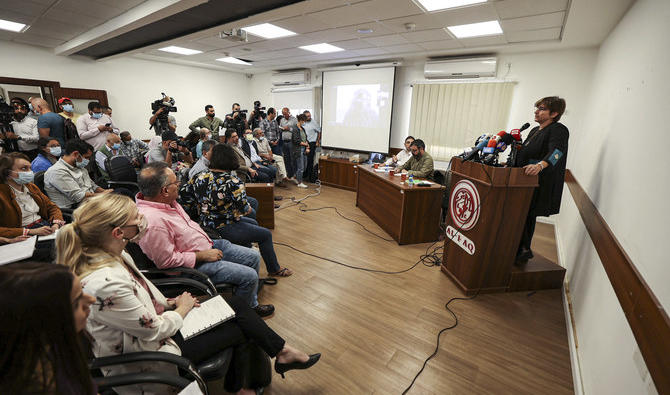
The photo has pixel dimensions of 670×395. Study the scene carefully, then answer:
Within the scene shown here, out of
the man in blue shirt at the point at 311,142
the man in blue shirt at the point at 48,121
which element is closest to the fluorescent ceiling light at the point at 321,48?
the man in blue shirt at the point at 311,142

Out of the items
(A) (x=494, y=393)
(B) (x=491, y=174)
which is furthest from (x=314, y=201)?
(A) (x=494, y=393)

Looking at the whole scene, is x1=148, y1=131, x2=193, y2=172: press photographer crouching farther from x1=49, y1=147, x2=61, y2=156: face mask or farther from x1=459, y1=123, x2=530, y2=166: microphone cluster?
x1=459, y1=123, x2=530, y2=166: microphone cluster

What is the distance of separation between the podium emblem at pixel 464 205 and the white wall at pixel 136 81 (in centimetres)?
704

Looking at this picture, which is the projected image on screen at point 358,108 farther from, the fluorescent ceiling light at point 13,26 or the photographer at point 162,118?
the fluorescent ceiling light at point 13,26

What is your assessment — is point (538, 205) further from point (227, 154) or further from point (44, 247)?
point (44, 247)

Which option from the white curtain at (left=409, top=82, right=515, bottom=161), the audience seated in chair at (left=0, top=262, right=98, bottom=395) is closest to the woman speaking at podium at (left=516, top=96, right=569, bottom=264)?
the white curtain at (left=409, top=82, right=515, bottom=161)

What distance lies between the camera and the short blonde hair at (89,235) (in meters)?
0.97

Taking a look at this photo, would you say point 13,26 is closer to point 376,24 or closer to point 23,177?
point 23,177

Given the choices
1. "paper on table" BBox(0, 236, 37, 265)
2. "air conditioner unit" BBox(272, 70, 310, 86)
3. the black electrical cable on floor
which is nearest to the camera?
"paper on table" BBox(0, 236, 37, 265)

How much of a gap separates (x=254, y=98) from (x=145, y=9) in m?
5.51

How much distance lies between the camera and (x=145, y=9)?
307 cm

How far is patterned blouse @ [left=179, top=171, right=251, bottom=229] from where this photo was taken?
2092mm

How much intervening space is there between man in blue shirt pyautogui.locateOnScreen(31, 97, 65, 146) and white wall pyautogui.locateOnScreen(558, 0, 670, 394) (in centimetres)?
620

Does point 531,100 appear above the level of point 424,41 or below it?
below
